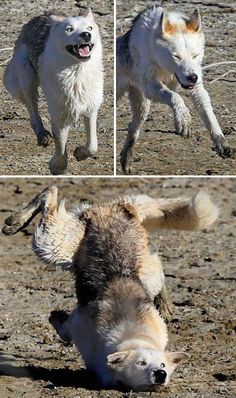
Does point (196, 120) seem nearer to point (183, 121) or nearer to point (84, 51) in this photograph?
point (183, 121)

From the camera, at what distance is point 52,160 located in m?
12.7

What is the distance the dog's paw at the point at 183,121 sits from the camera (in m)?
11.5

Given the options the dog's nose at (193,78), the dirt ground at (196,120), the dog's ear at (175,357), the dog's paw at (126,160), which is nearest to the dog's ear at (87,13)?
the dirt ground at (196,120)

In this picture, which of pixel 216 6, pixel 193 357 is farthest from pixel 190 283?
pixel 216 6

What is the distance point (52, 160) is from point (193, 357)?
311 cm

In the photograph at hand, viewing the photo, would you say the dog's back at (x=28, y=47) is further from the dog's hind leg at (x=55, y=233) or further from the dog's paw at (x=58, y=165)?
the dog's hind leg at (x=55, y=233)

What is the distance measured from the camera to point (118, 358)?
9.27 meters

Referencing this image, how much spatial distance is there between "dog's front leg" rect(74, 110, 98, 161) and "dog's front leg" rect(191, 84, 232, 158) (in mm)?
807

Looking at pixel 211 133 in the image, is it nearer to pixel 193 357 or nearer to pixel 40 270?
pixel 40 270

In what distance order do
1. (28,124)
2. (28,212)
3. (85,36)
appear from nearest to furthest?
(28,212) < (85,36) < (28,124)

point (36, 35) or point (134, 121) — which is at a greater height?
point (36, 35)

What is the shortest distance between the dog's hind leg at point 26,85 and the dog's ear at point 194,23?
1.28 m

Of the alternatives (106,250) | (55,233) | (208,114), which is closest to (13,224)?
(55,233)

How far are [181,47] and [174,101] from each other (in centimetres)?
47
